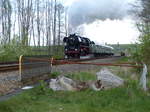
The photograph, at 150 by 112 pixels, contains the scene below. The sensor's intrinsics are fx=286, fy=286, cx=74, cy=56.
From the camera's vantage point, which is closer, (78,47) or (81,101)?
(81,101)

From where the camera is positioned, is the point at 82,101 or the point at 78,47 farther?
the point at 78,47

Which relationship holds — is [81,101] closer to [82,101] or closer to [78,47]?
[82,101]

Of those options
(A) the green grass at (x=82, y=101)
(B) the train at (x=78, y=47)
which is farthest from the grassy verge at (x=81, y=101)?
(B) the train at (x=78, y=47)

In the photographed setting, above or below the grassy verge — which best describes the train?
above

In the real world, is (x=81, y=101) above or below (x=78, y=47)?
below

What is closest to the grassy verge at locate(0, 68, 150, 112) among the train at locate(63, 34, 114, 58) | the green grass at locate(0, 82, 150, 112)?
the green grass at locate(0, 82, 150, 112)

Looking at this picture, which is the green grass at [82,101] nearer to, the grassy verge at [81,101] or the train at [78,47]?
the grassy verge at [81,101]

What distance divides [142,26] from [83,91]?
793cm

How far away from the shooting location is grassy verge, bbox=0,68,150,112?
7.21m

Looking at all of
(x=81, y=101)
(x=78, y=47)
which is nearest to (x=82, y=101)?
(x=81, y=101)

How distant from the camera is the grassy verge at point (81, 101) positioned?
7.21m

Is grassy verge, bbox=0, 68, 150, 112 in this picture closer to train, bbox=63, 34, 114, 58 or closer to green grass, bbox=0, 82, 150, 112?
green grass, bbox=0, 82, 150, 112

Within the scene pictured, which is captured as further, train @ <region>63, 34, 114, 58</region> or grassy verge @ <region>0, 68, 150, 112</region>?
train @ <region>63, 34, 114, 58</region>

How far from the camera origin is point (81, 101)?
27.0 feet
